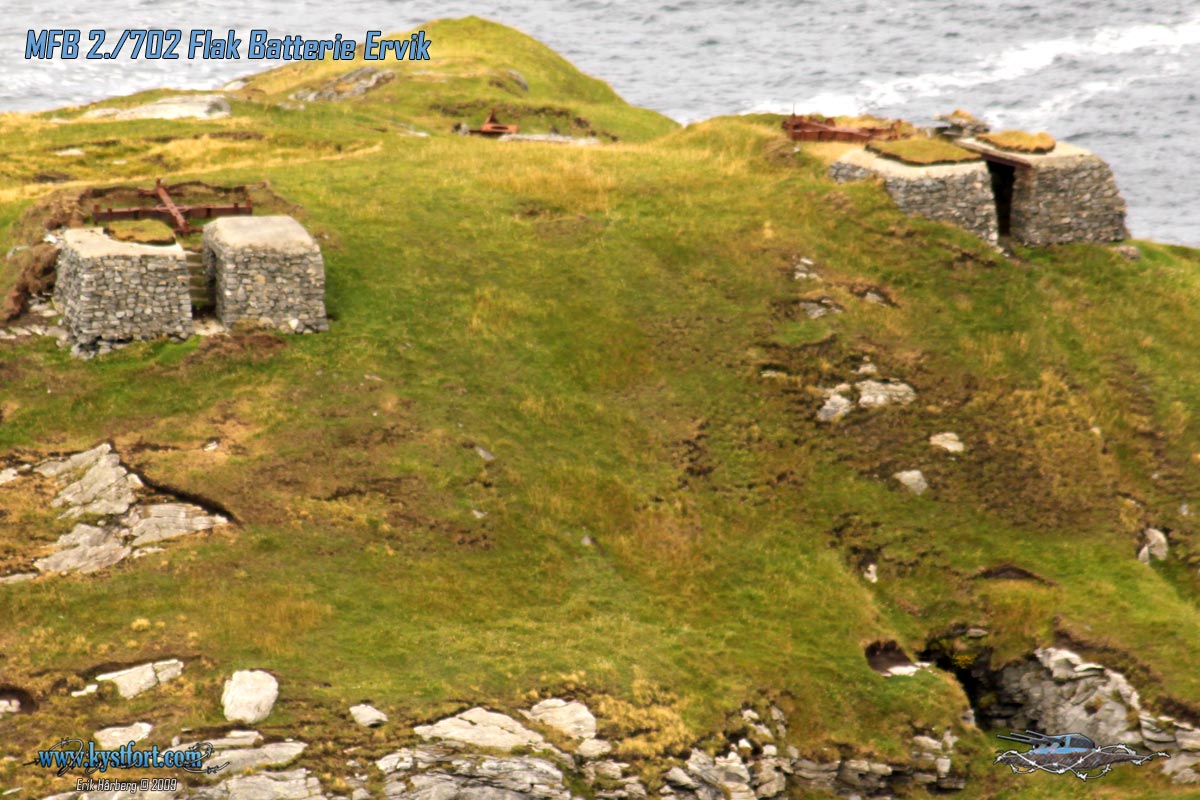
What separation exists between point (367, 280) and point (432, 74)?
43366 millimetres

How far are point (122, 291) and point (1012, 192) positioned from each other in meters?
34.0

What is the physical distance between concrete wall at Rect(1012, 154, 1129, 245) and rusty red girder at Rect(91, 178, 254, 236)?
30.1 m

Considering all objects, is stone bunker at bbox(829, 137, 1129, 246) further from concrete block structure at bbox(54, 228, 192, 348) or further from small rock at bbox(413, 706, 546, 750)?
small rock at bbox(413, 706, 546, 750)

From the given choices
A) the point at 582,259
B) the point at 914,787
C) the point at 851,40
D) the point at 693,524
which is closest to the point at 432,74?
the point at 582,259

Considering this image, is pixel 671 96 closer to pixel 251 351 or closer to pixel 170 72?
pixel 170 72

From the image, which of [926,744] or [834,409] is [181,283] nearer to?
[834,409]

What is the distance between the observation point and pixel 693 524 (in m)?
36.6

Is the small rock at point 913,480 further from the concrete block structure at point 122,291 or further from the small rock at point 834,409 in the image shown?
the concrete block structure at point 122,291

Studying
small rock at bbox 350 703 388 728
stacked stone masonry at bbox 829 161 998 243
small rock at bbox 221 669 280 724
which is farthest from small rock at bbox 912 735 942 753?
stacked stone masonry at bbox 829 161 998 243

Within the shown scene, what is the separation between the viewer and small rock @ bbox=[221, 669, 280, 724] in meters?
26.8

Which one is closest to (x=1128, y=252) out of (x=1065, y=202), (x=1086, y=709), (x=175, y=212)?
(x=1065, y=202)

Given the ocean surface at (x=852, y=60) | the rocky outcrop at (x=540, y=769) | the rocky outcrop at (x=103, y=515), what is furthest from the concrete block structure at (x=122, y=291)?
the ocean surface at (x=852, y=60)

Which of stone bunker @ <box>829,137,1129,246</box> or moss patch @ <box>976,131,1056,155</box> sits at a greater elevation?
moss patch @ <box>976,131,1056,155</box>

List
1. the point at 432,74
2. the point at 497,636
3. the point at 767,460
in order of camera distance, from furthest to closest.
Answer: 1. the point at 432,74
2. the point at 767,460
3. the point at 497,636
